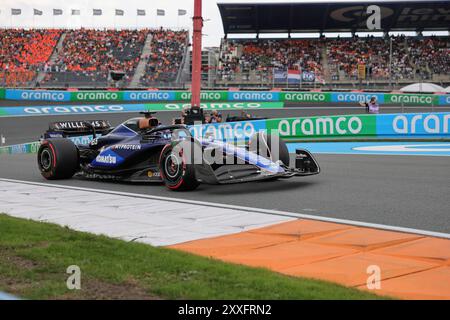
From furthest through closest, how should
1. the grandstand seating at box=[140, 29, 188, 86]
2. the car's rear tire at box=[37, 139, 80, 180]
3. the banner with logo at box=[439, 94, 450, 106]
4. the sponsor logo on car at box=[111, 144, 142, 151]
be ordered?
the grandstand seating at box=[140, 29, 188, 86] → the banner with logo at box=[439, 94, 450, 106] → the car's rear tire at box=[37, 139, 80, 180] → the sponsor logo on car at box=[111, 144, 142, 151]

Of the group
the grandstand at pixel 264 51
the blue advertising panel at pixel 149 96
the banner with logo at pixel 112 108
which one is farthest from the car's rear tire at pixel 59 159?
the grandstand at pixel 264 51

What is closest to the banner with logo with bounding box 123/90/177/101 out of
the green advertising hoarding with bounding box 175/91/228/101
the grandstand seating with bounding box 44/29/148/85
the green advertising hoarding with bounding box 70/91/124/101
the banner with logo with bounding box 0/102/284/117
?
the green advertising hoarding with bounding box 175/91/228/101

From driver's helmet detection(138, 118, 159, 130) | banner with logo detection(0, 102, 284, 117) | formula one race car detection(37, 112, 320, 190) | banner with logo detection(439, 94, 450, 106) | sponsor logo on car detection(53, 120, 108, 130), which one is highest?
banner with logo detection(439, 94, 450, 106)

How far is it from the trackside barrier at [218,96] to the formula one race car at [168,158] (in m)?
29.1

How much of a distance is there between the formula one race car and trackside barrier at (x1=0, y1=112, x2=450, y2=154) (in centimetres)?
879

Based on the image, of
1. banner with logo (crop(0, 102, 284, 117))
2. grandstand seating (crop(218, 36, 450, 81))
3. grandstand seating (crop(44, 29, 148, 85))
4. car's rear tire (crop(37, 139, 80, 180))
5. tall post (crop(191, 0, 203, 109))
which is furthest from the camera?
grandstand seating (crop(44, 29, 148, 85))

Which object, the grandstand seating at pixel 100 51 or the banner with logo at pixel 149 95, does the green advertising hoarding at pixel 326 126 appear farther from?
the grandstand seating at pixel 100 51

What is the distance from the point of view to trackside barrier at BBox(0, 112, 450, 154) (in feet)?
68.3

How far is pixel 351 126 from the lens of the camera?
22.3m

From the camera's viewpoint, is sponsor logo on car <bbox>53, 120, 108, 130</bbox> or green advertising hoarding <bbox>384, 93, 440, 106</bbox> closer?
sponsor logo on car <bbox>53, 120, 108, 130</bbox>

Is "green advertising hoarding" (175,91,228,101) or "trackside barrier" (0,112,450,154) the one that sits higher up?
"green advertising hoarding" (175,91,228,101)

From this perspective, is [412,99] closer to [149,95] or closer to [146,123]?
[149,95]

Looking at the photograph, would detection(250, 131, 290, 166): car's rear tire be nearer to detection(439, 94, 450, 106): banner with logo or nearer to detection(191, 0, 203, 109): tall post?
detection(191, 0, 203, 109): tall post

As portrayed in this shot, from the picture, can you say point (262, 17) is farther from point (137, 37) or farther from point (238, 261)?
point (238, 261)
